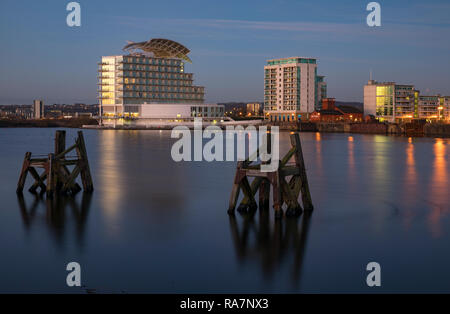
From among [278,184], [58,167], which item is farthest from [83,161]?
[278,184]

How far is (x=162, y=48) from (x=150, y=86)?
43.8 feet

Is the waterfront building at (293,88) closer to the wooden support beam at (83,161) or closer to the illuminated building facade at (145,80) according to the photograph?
the illuminated building facade at (145,80)

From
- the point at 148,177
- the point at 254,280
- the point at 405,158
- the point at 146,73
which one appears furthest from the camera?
the point at 146,73

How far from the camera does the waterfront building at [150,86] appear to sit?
554 ft

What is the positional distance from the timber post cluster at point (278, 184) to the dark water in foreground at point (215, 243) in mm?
605

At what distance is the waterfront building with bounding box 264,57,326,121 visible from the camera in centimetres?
16650

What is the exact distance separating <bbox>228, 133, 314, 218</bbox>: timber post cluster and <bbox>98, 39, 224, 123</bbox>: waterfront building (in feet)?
501

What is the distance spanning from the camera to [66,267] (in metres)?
12.5

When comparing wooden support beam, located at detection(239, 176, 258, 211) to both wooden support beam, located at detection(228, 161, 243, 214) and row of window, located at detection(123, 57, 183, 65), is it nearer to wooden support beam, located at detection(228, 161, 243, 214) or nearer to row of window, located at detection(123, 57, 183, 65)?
wooden support beam, located at detection(228, 161, 243, 214)

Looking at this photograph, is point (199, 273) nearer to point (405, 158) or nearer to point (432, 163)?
point (432, 163)

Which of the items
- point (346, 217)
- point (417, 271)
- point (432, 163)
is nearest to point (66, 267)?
point (417, 271)

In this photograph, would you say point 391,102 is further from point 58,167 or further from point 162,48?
point 58,167
